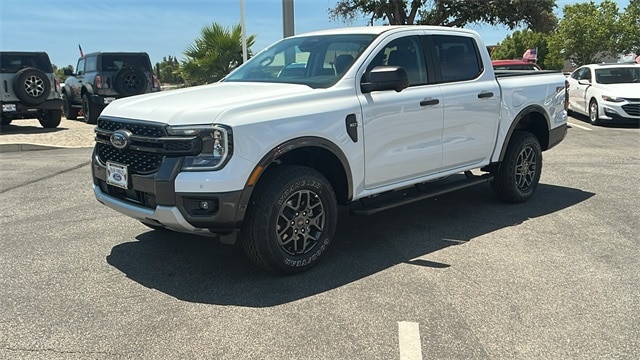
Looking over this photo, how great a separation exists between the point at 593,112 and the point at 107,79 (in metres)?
12.9

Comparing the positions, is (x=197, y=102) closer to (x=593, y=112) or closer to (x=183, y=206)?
(x=183, y=206)

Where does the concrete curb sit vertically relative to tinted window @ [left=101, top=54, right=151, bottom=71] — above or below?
below

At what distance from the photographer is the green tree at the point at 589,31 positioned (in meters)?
33.4

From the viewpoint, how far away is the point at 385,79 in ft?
13.9

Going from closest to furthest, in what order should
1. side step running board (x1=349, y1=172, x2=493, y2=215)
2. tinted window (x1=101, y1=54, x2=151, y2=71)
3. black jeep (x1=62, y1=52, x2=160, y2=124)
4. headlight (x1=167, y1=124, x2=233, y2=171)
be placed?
headlight (x1=167, y1=124, x2=233, y2=171)
side step running board (x1=349, y1=172, x2=493, y2=215)
black jeep (x1=62, y1=52, x2=160, y2=124)
tinted window (x1=101, y1=54, x2=151, y2=71)

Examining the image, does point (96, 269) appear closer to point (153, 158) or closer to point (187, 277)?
point (187, 277)

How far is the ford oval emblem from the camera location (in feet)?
12.6

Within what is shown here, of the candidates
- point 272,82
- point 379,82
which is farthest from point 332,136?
point 272,82

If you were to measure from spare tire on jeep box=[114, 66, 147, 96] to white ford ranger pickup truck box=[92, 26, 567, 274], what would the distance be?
32.6 feet

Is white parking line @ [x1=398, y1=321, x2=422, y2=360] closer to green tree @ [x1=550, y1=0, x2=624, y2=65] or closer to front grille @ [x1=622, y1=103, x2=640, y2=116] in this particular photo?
front grille @ [x1=622, y1=103, x2=640, y2=116]

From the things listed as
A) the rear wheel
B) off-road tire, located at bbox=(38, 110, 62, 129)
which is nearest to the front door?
the rear wheel

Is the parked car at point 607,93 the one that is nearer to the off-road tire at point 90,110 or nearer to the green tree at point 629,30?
the off-road tire at point 90,110

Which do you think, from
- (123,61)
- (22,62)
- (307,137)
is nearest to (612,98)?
(307,137)

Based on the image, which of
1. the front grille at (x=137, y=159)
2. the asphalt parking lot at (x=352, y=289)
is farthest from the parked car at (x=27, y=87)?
the front grille at (x=137, y=159)
